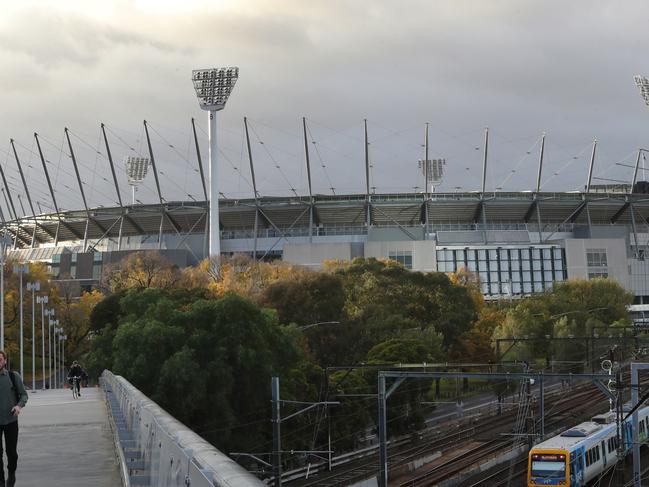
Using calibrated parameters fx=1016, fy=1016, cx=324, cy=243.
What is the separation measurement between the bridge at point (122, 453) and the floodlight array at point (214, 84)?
113 meters

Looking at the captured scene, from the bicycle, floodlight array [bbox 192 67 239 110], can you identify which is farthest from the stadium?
the bicycle

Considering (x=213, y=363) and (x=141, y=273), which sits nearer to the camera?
(x=213, y=363)

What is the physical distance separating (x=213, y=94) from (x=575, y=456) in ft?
361

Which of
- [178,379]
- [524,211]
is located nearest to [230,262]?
[524,211]

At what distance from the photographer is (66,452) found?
1653cm

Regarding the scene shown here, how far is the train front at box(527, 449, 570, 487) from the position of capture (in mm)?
33219

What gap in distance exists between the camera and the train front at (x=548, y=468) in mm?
33219

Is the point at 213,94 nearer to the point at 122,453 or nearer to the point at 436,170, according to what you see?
the point at 436,170

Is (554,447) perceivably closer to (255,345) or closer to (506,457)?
(506,457)

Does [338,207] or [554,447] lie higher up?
[338,207]

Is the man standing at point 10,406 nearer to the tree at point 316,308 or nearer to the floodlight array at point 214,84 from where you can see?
the tree at point 316,308

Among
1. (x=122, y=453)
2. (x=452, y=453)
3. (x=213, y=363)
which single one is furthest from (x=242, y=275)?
(x=122, y=453)

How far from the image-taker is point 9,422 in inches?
473

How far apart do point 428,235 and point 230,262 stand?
4541 centimetres
